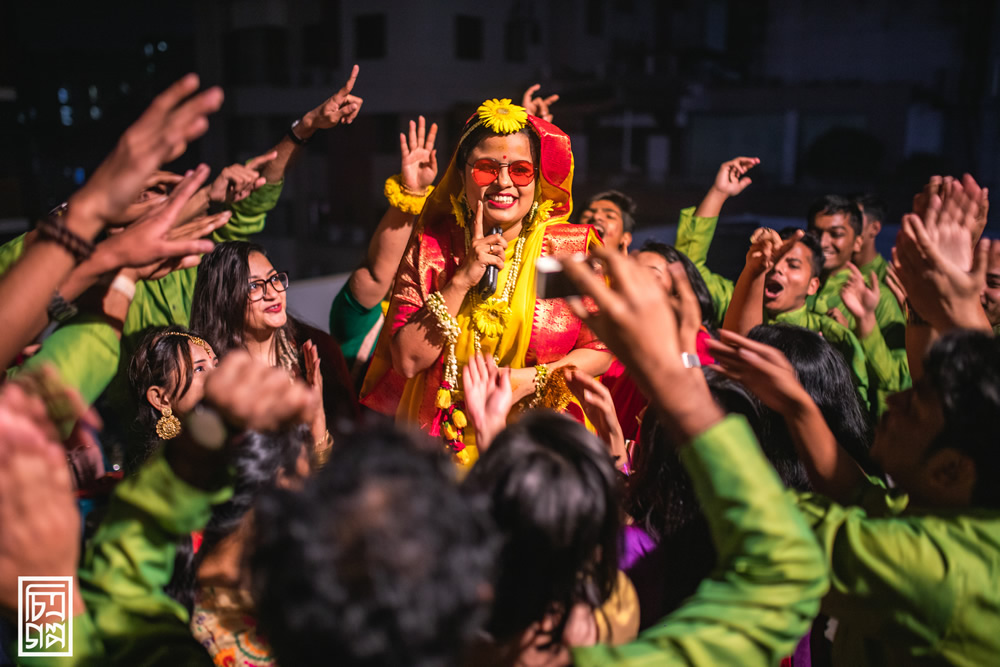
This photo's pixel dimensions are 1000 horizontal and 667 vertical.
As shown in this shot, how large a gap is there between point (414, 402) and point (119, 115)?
7.51 meters

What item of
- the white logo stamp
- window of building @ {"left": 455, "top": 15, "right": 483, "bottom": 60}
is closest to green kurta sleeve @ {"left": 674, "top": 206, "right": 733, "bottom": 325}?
the white logo stamp

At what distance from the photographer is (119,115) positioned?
783 cm

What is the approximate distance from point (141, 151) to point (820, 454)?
136 centimetres

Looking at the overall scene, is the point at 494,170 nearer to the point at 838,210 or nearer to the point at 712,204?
the point at 712,204

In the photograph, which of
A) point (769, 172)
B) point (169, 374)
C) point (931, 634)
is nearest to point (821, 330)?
point (931, 634)

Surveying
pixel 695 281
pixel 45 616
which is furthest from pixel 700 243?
pixel 45 616

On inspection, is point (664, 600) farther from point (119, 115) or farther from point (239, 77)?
point (239, 77)

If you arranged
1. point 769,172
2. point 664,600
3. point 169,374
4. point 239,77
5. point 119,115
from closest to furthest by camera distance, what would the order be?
1. point 664,600
2. point 169,374
3. point 119,115
4. point 239,77
5. point 769,172

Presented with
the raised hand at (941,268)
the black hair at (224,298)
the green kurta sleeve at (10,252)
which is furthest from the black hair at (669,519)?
the green kurta sleeve at (10,252)

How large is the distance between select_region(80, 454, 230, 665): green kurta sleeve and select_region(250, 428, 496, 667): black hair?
0.66 feet

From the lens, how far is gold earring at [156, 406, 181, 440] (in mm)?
2082

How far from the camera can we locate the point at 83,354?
1.27m

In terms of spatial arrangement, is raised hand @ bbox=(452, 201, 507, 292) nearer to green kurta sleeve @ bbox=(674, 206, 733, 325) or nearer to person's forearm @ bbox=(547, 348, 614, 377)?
person's forearm @ bbox=(547, 348, 614, 377)

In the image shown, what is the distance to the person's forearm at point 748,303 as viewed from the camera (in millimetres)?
2666
